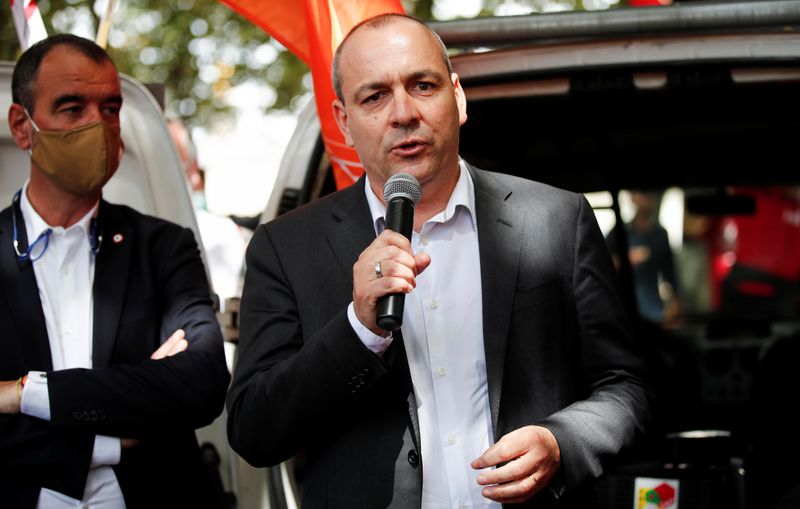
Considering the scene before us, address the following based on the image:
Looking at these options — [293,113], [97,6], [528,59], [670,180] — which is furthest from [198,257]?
[293,113]

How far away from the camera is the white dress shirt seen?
10.5 ft

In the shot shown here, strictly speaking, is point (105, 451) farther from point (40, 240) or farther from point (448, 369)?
point (448, 369)

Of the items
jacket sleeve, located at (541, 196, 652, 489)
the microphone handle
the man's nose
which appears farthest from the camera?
the man's nose

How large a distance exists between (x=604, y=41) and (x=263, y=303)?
4.82ft

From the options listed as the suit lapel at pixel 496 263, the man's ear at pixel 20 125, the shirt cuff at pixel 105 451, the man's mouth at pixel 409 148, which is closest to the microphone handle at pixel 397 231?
the man's mouth at pixel 409 148

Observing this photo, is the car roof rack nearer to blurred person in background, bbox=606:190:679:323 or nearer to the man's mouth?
the man's mouth

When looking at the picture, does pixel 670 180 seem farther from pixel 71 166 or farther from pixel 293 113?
pixel 293 113

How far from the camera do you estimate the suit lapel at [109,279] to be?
338 cm

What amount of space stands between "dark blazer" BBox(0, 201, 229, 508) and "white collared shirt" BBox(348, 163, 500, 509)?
862 millimetres

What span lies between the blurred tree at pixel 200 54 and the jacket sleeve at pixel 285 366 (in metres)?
14.1

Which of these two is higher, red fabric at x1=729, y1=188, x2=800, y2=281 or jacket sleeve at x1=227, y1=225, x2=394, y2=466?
red fabric at x1=729, y1=188, x2=800, y2=281

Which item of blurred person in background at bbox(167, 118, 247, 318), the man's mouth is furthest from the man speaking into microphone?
blurred person in background at bbox(167, 118, 247, 318)

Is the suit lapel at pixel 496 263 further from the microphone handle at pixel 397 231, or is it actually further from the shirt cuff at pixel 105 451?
the shirt cuff at pixel 105 451

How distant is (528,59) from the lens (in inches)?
148
